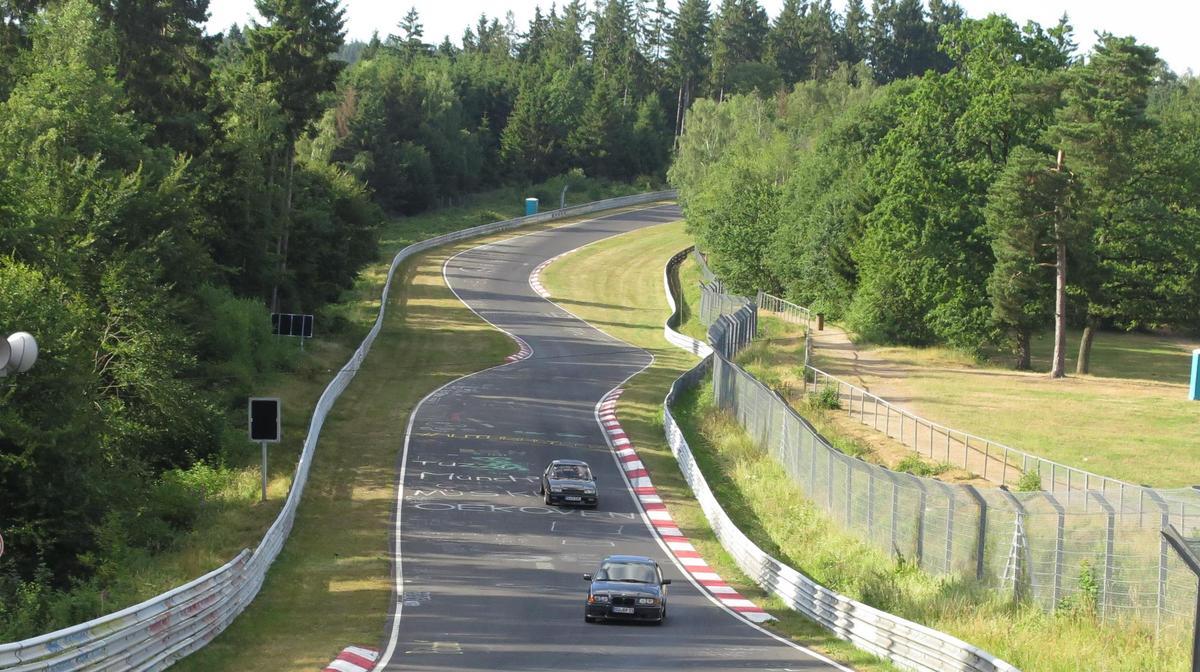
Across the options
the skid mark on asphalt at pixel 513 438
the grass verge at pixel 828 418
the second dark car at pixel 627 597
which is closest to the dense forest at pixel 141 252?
the skid mark on asphalt at pixel 513 438

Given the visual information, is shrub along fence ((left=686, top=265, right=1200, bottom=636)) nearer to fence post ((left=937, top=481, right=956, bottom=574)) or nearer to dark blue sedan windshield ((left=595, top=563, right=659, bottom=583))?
fence post ((left=937, top=481, right=956, bottom=574))

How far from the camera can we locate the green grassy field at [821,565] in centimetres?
1988

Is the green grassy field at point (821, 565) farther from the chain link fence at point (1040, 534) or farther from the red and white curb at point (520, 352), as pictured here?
the red and white curb at point (520, 352)

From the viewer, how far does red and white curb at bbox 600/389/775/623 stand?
1117 inches

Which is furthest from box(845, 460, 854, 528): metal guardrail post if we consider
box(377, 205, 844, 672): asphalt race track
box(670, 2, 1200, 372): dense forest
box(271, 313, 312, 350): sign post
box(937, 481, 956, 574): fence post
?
box(670, 2, 1200, 372): dense forest

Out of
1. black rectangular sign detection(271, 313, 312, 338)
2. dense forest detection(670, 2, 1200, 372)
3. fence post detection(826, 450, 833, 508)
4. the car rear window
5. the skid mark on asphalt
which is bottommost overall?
the skid mark on asphalt

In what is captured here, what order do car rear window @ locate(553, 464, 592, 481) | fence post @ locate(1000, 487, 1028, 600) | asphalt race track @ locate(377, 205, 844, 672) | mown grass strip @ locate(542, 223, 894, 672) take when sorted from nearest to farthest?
asphalt race track @ locate(377, 205, 844, 672) < fence post @ locate(1000, 487, 1028, 600) < mown grass strip @ locate(542, 223, 894, 672) < car rear window @ locate(553, 464, 592, 481)

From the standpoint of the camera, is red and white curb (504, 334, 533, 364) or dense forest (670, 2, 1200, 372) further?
red and white curb (504, 334, 533, 364)

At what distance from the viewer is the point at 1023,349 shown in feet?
244

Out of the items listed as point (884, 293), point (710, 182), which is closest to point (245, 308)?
point (884, 293)

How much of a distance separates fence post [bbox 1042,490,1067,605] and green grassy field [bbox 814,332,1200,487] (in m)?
22.8

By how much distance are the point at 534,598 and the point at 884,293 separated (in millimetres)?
52997

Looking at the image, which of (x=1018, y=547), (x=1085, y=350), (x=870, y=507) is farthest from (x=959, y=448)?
(x=1085, y=350)

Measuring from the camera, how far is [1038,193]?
66.9 meters
